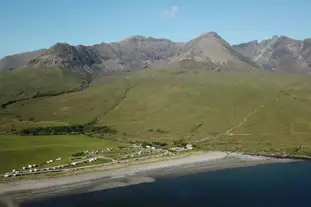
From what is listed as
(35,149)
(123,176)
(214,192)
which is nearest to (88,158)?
(35,149)

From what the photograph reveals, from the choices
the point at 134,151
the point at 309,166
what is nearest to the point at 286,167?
the point at 309,166

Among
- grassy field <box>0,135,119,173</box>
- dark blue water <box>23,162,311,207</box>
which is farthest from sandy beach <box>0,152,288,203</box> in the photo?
grassy field <box>0,135,119,173</box>

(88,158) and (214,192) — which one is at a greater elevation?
(88,158)

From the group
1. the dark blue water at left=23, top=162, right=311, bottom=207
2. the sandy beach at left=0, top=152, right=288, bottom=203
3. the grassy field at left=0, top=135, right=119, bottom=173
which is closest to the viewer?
the dark blue water at left=23, top=162, right=311, bottom=207

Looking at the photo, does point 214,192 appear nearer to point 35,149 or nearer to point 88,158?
point 88,158

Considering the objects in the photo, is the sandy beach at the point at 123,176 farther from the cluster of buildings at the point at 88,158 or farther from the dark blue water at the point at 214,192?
the cluster of buildings at the point at 88,158

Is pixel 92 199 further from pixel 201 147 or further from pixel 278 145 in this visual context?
pixel 278 145

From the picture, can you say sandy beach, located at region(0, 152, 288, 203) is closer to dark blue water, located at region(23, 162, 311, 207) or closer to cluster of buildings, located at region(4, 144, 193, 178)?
dark blue water, located at region(23, 162, 311, 207)
